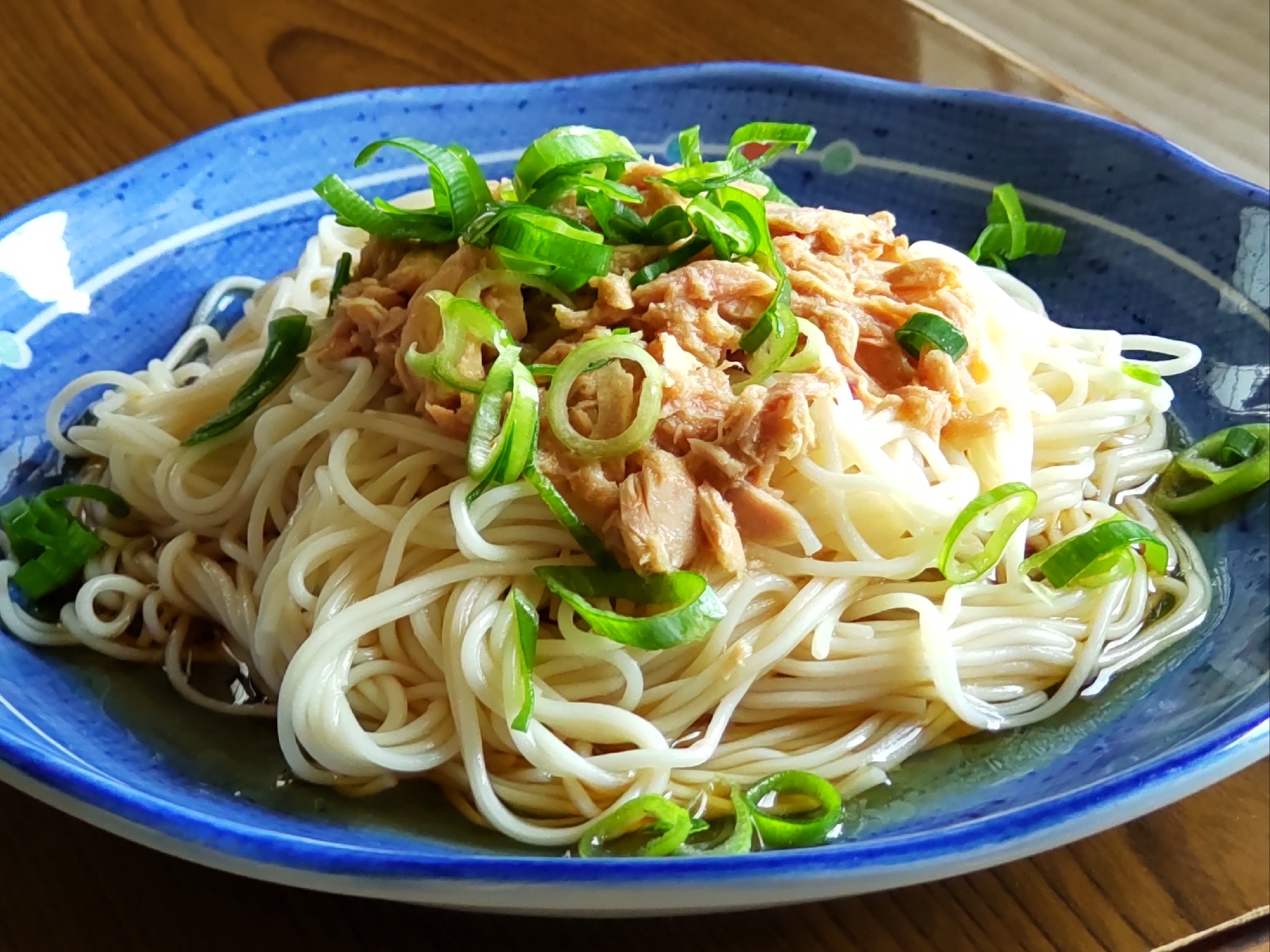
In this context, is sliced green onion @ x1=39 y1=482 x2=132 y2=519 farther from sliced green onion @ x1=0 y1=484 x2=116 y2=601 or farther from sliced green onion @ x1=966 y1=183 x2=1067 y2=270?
sliced green onion @ x1=966 y1=183 x2=1067 y2=270

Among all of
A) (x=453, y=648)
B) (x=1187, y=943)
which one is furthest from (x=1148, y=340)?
(x=453, y=648)

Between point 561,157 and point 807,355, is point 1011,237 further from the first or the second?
point 561,157

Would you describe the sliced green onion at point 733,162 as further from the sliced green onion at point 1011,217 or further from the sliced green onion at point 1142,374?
the sliced green onion at point 1142,374

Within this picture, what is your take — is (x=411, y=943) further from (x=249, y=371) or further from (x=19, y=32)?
(x=19, y=32)

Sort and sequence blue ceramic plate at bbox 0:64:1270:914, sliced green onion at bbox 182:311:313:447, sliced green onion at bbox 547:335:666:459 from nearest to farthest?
blue ceramic plate at bbox 0:64:1270:914 → sliced green onion at bbox 547:335:666:459 → sliced green onion at bbox 182:311:313:447

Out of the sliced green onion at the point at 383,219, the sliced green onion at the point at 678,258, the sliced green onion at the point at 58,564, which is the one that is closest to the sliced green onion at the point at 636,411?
the sliced green onion at the point at 678,258

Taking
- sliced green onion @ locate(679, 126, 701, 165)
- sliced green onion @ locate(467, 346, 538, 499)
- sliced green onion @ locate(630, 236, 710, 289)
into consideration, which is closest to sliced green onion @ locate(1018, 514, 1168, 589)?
sliced green onion @ locate(630, 236, 710, 289)

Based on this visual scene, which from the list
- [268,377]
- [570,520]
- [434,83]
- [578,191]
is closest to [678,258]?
[578,191]
